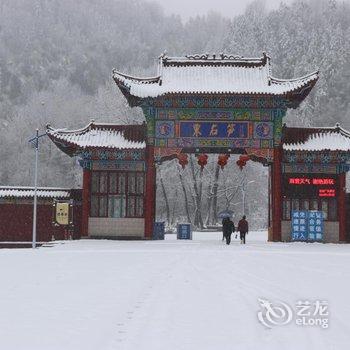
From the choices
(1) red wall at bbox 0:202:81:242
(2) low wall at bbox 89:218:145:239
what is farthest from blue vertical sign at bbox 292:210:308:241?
(1) red wall at bbox 0:202:81:242

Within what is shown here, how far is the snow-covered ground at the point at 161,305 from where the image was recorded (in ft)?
20.3

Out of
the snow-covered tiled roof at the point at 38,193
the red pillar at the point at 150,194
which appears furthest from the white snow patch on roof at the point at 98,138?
the snow-covered tiled roof at the point at 38,193

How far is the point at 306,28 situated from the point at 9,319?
110498 mm

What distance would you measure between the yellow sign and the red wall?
1139 millimetres

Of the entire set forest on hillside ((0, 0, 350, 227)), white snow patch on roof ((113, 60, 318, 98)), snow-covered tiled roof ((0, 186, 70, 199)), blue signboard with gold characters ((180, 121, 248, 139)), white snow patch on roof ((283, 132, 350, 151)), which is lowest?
snow-covered tiled roof ((0, 186, 70, 199))

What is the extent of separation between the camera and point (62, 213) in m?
30.6

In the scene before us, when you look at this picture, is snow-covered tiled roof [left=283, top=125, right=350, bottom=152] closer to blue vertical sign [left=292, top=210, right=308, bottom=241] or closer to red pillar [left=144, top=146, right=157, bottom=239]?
blue vertical sign [left=292, top=210, right=308, bottom=241]

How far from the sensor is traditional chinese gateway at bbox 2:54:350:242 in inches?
1166

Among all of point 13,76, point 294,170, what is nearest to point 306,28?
point 13,76

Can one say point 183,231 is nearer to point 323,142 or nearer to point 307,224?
point 307,224

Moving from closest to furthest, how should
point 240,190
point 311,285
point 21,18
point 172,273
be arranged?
point 311,285 → point 172,273 → point 240,190 → point 21,18

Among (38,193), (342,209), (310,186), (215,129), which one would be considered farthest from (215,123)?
(38,193)

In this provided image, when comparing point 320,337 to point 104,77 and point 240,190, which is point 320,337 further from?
point 104,77

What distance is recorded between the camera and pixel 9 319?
7.31m
